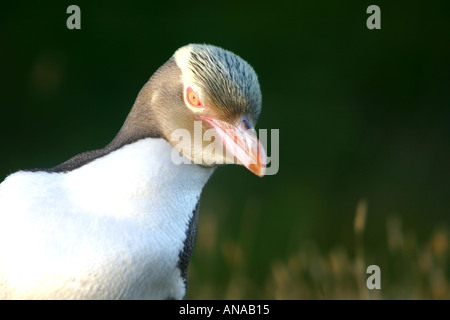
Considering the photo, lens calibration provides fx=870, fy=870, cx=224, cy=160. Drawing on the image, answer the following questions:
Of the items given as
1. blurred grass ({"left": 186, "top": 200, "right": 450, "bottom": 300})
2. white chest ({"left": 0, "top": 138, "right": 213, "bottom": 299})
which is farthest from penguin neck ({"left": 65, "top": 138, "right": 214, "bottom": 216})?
blurred grass ({"left": 186, "top": 200, "right": 450, "bottom": 300})

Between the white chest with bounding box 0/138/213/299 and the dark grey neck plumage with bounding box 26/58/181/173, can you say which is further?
the dark grey neck plumage with bounding box 26/58/181/173

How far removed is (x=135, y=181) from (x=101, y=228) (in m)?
0.15

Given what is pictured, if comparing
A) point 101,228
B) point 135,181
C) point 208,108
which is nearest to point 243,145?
point 208,108

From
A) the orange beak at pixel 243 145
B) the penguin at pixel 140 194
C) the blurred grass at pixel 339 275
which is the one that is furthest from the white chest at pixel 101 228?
the blurred grass at pixel 339 275

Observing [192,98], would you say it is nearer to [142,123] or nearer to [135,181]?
[142,123]

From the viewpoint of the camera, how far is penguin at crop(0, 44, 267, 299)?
2146 millimetres

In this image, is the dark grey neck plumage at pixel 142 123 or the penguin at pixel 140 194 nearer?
the penguin at pixel 140 194

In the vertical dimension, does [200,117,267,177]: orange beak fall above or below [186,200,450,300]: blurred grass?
above

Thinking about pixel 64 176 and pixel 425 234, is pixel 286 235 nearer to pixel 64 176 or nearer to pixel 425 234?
pixel 425 234

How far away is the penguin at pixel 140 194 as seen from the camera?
2.15 metres

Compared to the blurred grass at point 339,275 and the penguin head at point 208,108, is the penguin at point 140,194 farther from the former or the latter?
the blurred grass at point 339,275

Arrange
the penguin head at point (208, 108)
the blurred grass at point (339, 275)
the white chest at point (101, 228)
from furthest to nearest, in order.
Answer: the blurred grass at point (339, 275) → the penguin head at point (208, 108) → the white chest at point (101, 228)

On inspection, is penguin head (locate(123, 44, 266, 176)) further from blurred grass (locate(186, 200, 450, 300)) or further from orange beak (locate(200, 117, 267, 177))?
blurred grass (locate(186, 200, 450, 300))
